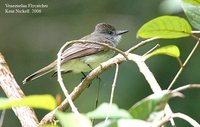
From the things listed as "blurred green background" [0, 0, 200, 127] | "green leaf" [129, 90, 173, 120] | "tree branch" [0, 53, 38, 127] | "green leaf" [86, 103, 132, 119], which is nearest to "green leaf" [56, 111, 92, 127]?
"green leaf" [86, 103, 132, 119]

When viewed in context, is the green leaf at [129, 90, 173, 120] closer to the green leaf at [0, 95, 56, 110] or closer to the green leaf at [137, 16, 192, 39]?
the green leaf at [0, 95, 56, 110]

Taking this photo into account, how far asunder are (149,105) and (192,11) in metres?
0.60

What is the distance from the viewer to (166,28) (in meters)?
1.74

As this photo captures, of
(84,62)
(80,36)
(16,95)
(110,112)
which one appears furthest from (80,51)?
(80,36)

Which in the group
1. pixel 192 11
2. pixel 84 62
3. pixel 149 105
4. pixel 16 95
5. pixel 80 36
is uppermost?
pixel 192 11

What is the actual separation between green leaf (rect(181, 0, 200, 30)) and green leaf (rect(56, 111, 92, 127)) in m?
0.77

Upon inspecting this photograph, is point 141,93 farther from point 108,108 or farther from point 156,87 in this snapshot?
point 108,108

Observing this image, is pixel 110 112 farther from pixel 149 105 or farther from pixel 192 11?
pixel 192 11

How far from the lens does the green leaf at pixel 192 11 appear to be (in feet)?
5.79

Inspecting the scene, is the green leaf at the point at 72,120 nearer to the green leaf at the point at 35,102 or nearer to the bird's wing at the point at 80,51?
the green leaf at the point at 35,102

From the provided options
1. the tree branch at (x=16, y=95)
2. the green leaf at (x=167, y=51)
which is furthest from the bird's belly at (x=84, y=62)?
the green leaf at (x=167, y=51)

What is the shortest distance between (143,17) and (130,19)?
1.29 feet

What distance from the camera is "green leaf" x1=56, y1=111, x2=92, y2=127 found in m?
1.08

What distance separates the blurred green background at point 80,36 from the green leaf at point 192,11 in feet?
15.4
